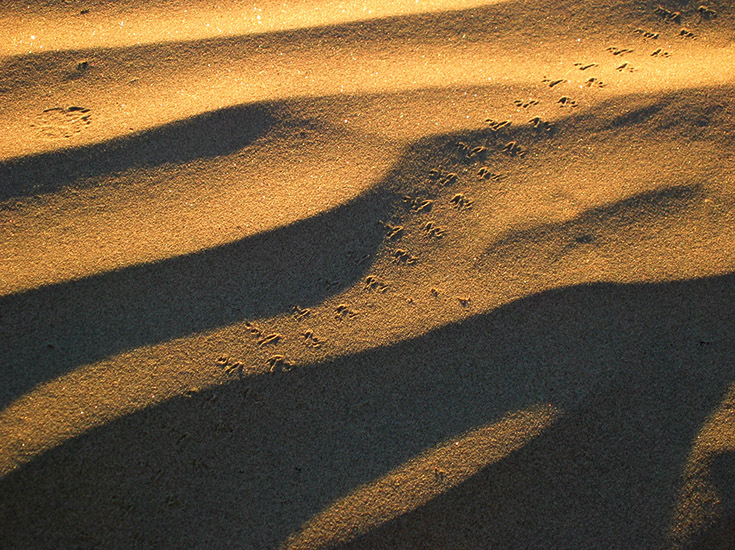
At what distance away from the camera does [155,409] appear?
1.12 metres

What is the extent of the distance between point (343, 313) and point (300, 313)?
11 centimetres

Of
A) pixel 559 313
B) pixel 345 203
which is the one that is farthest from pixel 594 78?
pixel 345 203

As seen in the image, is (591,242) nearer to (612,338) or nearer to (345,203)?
(612,338)

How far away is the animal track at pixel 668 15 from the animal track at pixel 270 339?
1500mm

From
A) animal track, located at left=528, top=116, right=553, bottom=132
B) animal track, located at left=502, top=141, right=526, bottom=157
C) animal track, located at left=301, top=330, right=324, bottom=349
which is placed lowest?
animal track, located at left=301, top=330, right=324, bottom=349

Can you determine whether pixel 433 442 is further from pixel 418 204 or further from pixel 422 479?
pixel 418 204

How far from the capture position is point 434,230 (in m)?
1.27

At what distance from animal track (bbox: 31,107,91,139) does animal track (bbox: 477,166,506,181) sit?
42.9 inches

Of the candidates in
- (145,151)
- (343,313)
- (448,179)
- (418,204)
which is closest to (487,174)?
(448,179)

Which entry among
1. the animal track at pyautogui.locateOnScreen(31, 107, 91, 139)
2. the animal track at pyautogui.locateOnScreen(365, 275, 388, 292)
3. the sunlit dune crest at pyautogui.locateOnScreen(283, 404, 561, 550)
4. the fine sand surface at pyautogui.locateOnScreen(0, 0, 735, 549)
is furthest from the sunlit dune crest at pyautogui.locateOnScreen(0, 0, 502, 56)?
the sunlit dune crest at pyautogui.locateOnScreen(283, 404, 561, 550)

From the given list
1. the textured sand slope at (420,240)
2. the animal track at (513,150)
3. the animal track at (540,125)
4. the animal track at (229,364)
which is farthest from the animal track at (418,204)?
the animal track at (229,364)

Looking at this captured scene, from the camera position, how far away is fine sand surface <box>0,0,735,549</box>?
1108mm

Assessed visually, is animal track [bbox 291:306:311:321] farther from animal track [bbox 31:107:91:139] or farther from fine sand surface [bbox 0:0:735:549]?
animal track [bbox 31:107:91:139]

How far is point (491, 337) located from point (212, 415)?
2.28 feet
